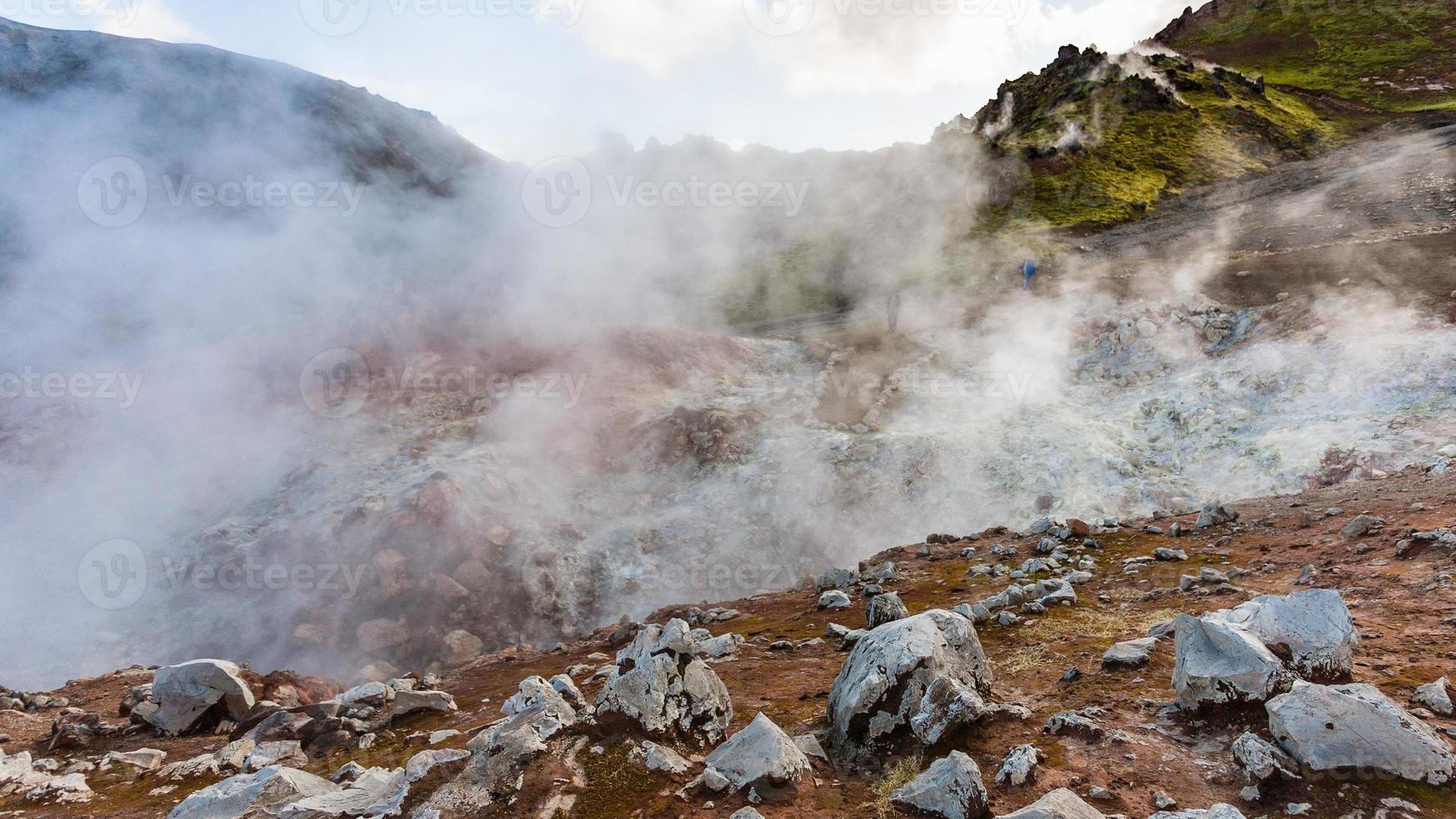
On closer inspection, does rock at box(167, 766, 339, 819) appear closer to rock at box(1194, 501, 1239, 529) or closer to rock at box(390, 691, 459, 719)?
rock at box(390, 691, 459, 719)

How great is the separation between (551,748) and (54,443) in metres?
28.5

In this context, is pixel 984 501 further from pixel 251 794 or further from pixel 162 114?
pixel 162 114

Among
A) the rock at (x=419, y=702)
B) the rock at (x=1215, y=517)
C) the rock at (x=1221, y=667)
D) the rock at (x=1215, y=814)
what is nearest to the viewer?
the rock at (x=1215, y=814)

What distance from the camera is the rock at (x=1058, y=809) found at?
4.16 meters

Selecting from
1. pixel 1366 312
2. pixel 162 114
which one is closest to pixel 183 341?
pixel 162 114

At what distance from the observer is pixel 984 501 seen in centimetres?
1797

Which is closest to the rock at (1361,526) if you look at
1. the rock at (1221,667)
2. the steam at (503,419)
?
the steam at (503,419)

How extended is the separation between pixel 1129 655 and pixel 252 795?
834cm

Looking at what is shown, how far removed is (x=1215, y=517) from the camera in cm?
1230
